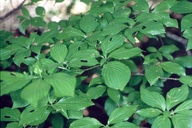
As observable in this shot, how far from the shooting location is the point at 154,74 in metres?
0.99

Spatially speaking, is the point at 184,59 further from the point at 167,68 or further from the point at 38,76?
the point at 38,76

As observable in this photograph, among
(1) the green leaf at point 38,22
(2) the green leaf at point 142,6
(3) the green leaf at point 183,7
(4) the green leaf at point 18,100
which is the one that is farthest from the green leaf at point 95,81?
(1) the green leaf at point 38,22

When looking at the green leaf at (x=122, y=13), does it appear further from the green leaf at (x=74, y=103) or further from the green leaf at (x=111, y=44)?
the green leaf at (x=74, y=103)

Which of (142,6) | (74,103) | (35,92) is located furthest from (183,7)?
(35,92)

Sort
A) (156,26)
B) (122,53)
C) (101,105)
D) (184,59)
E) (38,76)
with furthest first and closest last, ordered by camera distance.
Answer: (101,105) < (184,59) < (156,26) < (122,53) < (38,76)

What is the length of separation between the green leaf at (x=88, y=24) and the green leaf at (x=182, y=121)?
2.33 ft

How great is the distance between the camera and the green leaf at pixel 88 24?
1.06 metres

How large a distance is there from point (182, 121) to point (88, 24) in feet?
2.56

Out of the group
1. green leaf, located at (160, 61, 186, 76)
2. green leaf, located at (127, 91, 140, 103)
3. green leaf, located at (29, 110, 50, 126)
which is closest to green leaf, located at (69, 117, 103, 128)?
green leaf, located at (29, 110, 50, 126)

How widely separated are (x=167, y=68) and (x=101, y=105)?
1084mm

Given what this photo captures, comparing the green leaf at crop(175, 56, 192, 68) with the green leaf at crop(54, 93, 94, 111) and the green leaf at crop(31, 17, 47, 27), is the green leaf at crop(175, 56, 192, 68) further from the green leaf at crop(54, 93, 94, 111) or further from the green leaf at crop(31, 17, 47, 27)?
the green leaf at crop(31, 17, 47, 27)

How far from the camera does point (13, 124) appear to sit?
90cm

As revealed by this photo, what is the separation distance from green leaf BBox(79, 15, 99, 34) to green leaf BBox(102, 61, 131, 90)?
0.40m

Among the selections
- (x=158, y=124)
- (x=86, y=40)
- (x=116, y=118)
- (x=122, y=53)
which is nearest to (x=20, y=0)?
(x=86, y=40)
